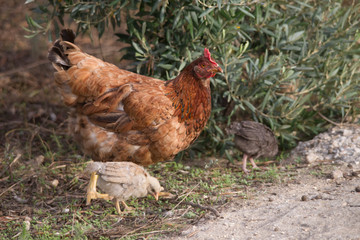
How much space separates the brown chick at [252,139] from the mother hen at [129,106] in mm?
839

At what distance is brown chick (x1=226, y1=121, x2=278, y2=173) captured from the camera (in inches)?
207

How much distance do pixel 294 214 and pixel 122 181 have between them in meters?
→ 1.68

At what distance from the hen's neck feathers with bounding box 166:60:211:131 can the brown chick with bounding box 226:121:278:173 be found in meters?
0.89

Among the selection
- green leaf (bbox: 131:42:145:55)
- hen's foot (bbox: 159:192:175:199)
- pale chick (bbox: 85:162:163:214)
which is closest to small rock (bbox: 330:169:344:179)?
hen's foot (bbox: 159:192:175:199)

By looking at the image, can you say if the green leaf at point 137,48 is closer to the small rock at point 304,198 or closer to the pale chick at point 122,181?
the pale chick at point 122,181

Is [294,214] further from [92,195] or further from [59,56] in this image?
[59,56]

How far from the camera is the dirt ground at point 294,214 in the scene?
11.3 ft

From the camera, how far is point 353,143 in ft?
17.8

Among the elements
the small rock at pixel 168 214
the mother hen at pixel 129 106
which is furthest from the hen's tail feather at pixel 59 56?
the small rock at pixel 168 214

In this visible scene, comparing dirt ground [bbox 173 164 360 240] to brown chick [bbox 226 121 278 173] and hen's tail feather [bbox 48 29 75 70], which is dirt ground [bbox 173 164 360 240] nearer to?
brown chick [bbox 226 121 278 173]

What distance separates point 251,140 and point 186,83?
1275 mm

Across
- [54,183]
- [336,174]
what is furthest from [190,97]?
[54,183]

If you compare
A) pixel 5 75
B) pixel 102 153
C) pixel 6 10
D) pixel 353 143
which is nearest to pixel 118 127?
pixel 102 153

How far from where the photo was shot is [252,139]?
5258 mm
